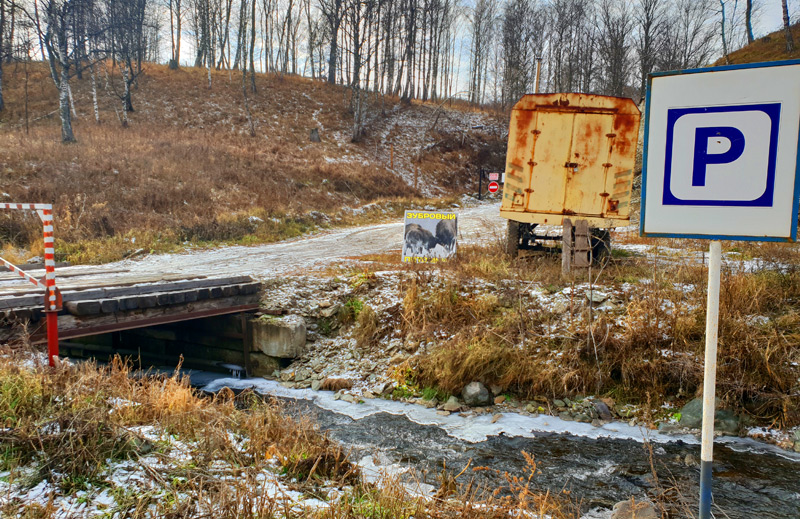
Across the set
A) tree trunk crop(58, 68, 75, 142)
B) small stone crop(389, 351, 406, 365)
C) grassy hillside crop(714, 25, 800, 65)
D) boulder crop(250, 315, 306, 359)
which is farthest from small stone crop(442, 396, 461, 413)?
grassy hillside crop(714, 25, 800, 65)

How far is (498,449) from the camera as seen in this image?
5.85 metres

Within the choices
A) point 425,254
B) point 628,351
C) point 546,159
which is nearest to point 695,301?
point 628,351

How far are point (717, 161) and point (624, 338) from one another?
17.4 ft

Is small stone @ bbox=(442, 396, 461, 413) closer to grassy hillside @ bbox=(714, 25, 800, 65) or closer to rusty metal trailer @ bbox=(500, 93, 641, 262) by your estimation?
rusty metal trailer @ bbox=(500, 93, 641, 262)

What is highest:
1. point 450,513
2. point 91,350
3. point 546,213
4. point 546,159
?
point 546,159

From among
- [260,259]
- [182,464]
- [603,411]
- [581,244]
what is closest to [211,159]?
[260,259]

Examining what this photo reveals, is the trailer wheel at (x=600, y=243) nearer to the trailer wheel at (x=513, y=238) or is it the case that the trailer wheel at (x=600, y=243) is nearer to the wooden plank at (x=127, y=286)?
the trailer wheel at (x=513, y=238)

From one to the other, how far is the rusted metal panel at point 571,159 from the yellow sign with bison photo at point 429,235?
1.40 metres

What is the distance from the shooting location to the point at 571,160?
9.41m

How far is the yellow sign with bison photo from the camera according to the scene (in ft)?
34.7

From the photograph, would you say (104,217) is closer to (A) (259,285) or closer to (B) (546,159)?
(A) (259,285)

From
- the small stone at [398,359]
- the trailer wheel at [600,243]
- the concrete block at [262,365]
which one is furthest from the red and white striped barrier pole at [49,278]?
the trailer wheel at [600,243]

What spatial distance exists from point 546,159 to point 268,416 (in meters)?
7.12

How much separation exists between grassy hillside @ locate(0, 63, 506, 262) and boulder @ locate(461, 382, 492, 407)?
9.64 metres
